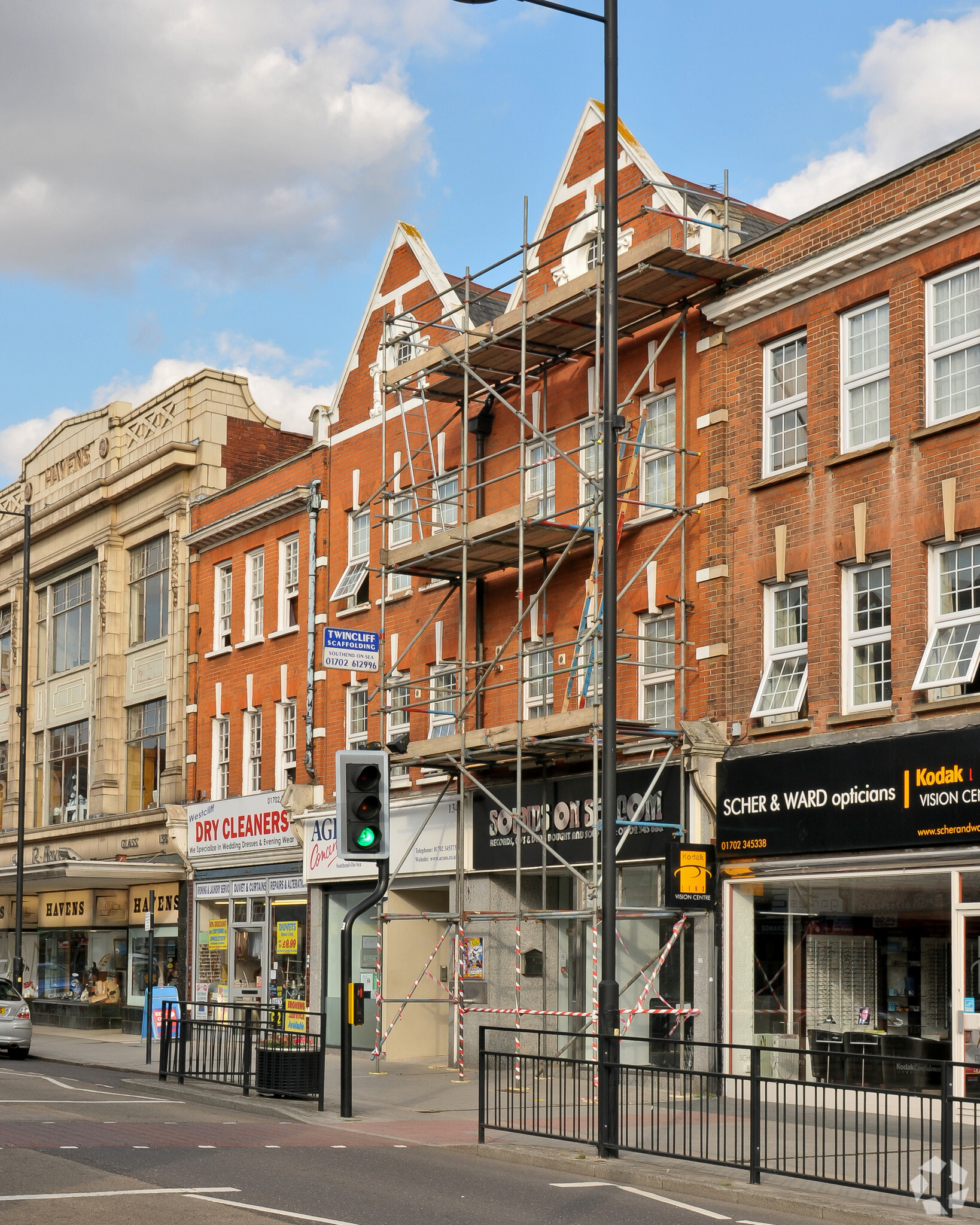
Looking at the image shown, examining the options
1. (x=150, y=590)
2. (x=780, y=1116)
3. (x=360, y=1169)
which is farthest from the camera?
(x=150, y=590)

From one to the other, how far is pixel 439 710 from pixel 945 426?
1153 cm

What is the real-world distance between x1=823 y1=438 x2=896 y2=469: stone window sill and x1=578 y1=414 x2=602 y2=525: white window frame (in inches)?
127

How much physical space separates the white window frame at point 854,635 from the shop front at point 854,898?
67 centimetres

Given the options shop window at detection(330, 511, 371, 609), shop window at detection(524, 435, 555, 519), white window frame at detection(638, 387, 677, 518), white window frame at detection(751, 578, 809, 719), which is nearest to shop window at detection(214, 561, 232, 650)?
shop window at detection(330, 511, 371, 609)

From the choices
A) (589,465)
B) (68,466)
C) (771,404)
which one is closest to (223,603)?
(68,466)

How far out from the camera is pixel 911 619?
60.0 ft

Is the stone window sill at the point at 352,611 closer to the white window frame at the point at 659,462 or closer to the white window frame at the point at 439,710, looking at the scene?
the white window frame at the point at 439,710

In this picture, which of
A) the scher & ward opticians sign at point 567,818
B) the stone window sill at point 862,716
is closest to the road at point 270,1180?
the scher & ward opticians sign at point 567,818

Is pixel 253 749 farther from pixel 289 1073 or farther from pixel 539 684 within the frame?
pixel 289 1073

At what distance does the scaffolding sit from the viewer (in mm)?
21359

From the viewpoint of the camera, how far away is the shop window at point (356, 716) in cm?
Answer: 2978

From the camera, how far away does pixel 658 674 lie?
22.1 metres

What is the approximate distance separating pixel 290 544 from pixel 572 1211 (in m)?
22.4

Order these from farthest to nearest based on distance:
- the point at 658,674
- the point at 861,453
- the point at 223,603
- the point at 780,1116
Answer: the point at 223,603 → the point at 658,674 → the point at 861,453 → the point at 780,1116
